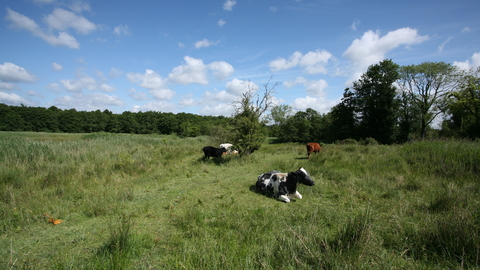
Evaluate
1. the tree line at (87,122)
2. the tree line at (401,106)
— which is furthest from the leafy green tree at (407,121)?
the tree line at (87,122)

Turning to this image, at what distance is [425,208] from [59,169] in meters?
12.4

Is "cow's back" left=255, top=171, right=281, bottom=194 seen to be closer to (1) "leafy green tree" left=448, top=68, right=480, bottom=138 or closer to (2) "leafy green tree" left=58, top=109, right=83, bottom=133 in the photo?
(1) "leafy green tree" left=448, top=68, right=480, bottom=138

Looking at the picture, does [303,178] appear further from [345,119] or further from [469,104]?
[469,104]

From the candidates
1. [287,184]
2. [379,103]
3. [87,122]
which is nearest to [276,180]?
[287,184]

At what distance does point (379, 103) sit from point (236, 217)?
96.6 feet

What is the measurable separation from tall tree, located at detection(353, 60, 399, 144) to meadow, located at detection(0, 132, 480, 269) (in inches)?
754

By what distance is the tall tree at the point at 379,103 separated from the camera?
26125 mm

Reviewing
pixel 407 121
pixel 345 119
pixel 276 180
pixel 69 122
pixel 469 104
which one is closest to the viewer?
pixel 276 180

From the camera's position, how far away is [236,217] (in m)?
4.43

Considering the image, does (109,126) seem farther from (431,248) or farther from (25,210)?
(431,248)

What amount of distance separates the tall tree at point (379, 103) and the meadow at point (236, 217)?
19.1 m

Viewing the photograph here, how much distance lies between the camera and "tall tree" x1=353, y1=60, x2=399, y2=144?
26125 mm

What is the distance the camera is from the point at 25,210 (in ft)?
15.5

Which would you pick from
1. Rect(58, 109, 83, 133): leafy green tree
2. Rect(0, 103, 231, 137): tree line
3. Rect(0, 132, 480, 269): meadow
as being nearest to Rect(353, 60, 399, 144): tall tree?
Rect(0, 132, 480, 269): meadow
